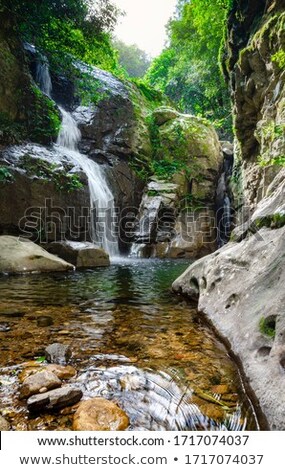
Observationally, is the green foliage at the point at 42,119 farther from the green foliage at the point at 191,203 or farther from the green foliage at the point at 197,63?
the green foliage at the point at 191,203

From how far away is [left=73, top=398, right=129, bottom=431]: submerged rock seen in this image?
1.48 meters

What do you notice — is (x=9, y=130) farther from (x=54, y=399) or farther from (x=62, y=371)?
(x=54, y=399)

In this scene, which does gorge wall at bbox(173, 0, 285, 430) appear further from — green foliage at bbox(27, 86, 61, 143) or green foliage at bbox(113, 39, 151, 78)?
green foliage at bbox(113, 39, 151, 78)

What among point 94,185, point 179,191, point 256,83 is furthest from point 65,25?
point 179,191

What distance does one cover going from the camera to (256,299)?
7.91ft

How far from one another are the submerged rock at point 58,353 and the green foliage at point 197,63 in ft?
33.6

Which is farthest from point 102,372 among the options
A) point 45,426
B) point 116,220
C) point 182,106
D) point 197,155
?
point 182,106

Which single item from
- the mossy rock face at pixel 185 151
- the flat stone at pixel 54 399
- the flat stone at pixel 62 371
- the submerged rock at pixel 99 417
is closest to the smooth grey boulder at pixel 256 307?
the submerged rock at pixel 99 417

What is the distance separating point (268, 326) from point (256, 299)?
1.41ft

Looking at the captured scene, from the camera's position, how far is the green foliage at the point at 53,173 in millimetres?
8320

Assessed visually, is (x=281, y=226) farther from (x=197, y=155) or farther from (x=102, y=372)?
(x=197, y=155)

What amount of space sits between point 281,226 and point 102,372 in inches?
89.4

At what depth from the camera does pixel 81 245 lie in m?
8.30

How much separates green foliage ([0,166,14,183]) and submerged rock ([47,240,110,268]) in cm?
204
